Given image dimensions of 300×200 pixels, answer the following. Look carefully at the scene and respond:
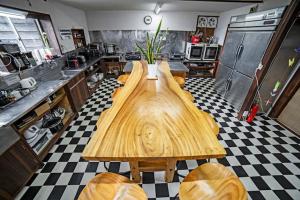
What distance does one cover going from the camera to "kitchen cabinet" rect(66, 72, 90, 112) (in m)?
2.75

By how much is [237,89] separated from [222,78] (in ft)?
2.28

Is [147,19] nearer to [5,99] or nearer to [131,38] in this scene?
[131,38]

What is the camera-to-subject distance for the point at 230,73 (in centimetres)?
321

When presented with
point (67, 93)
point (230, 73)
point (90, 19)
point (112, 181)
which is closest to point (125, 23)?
point (90, 19)

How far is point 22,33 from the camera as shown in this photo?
2.46 m

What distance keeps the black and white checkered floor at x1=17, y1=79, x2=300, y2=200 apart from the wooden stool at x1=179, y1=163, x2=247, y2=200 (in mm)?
632

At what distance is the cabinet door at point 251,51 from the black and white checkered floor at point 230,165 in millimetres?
1104

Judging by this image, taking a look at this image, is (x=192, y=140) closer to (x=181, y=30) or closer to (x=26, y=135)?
(x=26, y=135)

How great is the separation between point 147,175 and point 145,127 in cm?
96

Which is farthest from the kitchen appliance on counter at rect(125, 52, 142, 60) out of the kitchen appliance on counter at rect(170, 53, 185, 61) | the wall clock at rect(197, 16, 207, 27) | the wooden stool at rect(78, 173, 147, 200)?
the wooden stool at rect(78, 173, 147, 200)

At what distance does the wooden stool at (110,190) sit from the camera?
3.18 ft

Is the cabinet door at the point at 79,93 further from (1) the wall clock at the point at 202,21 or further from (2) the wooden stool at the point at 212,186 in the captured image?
(1) the wall clock at the point at 202,21

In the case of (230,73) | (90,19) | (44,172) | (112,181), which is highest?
(90,19)

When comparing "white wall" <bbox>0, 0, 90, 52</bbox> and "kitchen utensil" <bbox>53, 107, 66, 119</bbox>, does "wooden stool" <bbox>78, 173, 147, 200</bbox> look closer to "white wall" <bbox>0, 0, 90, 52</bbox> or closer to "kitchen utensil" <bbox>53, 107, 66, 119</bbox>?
"kitchen utensil" <bbox>53, 107, 66, 119</bbox>
